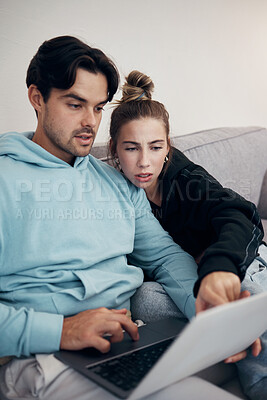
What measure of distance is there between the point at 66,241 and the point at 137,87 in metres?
0.63

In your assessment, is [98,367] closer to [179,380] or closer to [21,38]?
[179,380]

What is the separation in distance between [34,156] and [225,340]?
2.10 feet

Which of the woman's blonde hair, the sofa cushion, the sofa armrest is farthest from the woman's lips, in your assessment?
the sofa armrest

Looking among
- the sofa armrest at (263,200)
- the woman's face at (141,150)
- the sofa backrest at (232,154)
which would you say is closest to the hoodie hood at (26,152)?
the woman's face at (141,150)

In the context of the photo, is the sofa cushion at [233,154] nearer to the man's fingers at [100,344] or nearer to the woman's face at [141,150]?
the woman's face at [141,150]

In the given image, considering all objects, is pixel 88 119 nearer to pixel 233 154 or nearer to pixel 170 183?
pixel 170 183

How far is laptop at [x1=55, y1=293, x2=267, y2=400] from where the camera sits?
58 centimetres

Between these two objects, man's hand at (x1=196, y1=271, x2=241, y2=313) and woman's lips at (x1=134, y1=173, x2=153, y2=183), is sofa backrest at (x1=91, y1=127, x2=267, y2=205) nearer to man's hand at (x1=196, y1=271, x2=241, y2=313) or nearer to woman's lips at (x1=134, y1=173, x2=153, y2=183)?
woman's lips at (x1=134, y1=173, x2=153, y2=183)

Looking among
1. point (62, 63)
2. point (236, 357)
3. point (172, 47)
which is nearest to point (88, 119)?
point (62, 63)

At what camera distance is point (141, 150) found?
129cm

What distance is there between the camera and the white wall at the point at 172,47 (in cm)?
142

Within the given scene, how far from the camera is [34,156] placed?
1.05 metres

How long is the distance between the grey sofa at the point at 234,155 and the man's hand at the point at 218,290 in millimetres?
725

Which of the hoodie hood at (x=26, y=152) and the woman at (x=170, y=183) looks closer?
the hoodie hood at (x=26, y=152)
